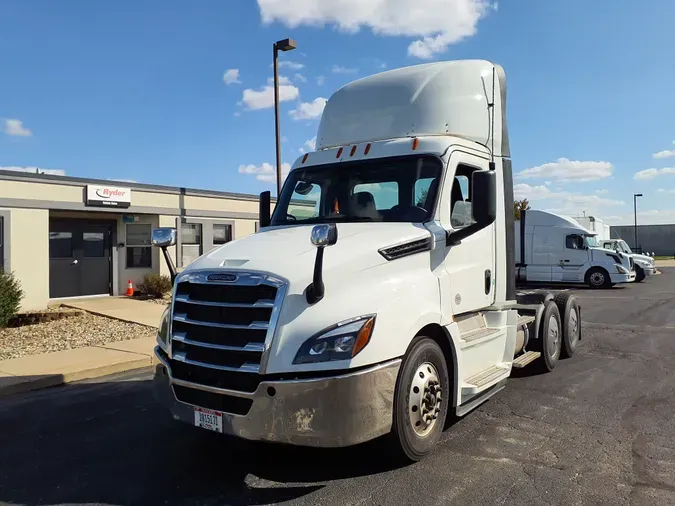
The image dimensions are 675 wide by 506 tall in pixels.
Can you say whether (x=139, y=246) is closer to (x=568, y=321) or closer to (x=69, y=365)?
(x=69, y=365)

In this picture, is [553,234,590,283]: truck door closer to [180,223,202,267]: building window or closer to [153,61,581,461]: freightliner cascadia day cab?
[180,223,202,267]: building window

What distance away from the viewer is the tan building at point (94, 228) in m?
13.5

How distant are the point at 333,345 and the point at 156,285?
1338cm

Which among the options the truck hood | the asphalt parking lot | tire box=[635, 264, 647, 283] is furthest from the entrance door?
tire box=[635, 264, 647, 283]

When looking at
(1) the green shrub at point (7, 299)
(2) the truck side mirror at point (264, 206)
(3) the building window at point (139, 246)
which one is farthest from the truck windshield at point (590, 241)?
(1) the green shrub at point (7, 299)

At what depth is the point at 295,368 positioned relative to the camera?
11.8 feet

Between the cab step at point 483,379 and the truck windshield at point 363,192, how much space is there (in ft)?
4.93

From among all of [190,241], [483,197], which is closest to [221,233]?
[190,241]

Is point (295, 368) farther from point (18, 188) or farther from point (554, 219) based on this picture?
point (554, 219)

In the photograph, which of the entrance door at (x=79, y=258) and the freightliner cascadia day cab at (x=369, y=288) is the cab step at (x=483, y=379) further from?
the entrance door at (x=79, y=258)

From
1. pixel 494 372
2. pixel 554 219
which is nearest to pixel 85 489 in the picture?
pixel 494 372

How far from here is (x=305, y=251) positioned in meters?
4.12

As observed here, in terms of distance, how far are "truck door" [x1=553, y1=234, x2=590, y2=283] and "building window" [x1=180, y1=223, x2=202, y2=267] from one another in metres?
14.9

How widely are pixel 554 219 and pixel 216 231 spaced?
1403 cm
